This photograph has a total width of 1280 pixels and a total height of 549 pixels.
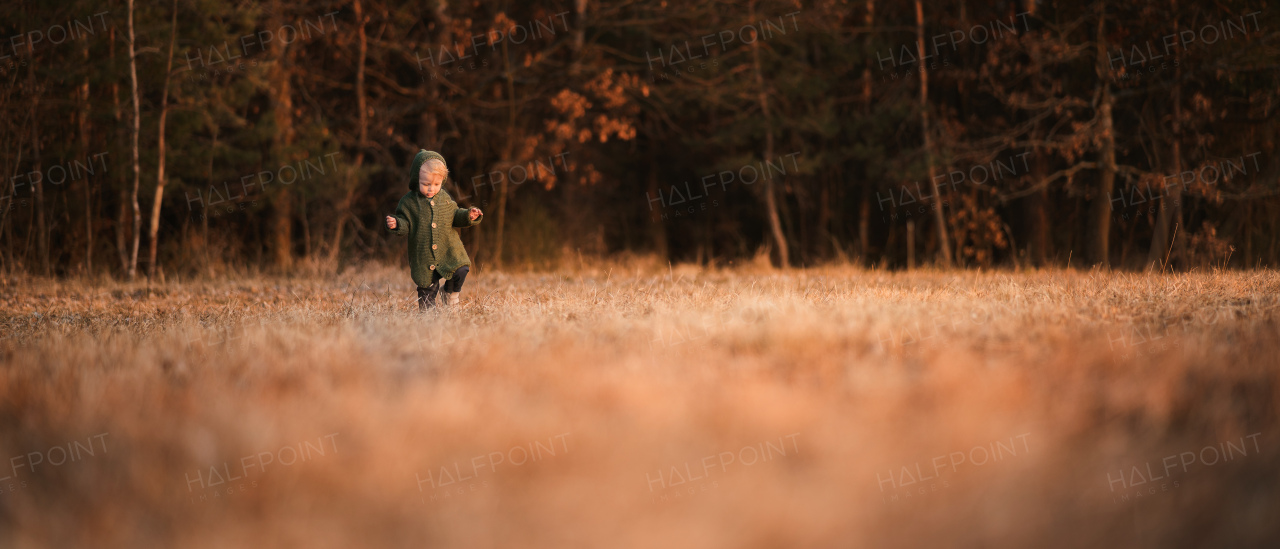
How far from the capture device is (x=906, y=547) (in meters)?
1.64

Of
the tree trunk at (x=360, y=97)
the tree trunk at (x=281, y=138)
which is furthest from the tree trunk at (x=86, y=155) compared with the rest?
the tree trunk at (x=360, y=97)

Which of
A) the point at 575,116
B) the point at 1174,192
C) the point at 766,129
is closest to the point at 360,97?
the point at 575,116

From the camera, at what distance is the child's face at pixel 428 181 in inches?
216

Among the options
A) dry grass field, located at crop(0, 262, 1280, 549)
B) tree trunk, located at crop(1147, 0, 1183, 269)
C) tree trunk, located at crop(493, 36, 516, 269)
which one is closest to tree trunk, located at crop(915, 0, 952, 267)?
tree trunk, located at crop(1147, 0, 1183, 269)

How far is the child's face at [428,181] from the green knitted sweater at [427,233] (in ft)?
0.09

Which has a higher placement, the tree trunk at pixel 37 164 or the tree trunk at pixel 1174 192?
the tree trunk at pixel 37 164

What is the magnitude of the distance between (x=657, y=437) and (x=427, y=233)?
3.76 m

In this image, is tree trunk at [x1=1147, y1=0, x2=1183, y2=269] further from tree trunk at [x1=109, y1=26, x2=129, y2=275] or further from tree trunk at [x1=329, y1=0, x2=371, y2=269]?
tree trunk at [x1=109, y1=26, x2=129, y2=275]

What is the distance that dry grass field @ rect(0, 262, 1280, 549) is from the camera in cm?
171

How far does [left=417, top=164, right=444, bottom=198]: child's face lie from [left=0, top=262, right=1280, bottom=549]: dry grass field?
203 cm

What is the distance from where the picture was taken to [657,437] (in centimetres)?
209

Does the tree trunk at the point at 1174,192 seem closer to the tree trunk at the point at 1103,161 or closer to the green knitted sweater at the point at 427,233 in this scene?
the tree trunk at the point at 1103,161

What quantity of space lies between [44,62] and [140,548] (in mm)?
11918

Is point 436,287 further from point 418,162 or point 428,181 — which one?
point 418,162
